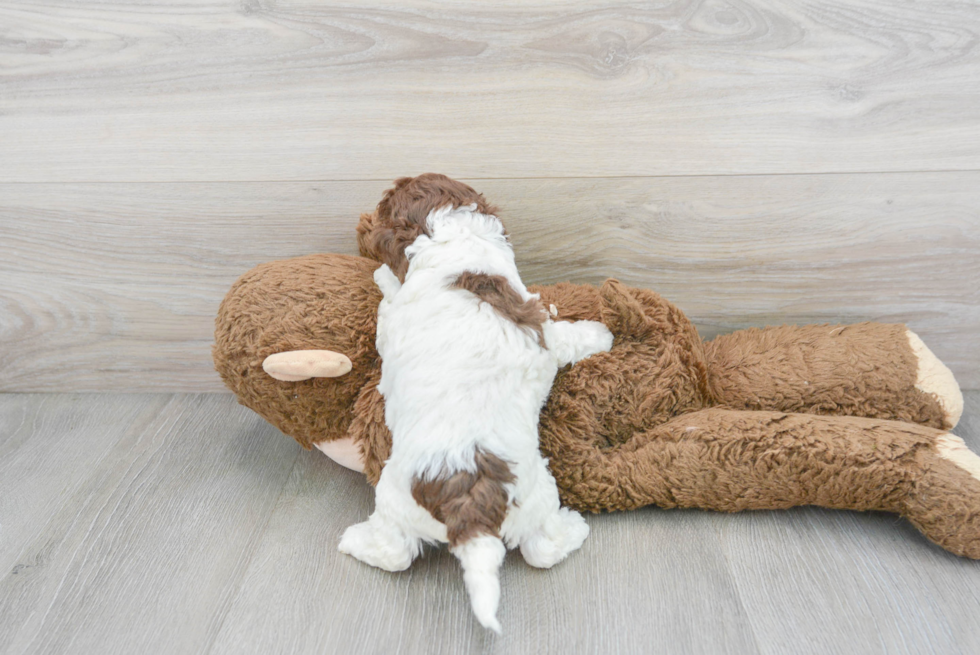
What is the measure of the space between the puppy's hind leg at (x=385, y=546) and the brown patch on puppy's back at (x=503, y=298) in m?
0.27

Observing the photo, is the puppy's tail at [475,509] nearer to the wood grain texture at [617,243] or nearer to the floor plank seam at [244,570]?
the floor plank seam at [244,570]

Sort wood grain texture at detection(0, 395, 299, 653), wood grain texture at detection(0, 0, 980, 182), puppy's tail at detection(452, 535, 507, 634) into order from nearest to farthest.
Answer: puppy's tail at detection(452, 535, 507, 634), wood grain texture at detection(0, 395, 299, 653), wood grain texture at detection(0, 0, 980, 182)

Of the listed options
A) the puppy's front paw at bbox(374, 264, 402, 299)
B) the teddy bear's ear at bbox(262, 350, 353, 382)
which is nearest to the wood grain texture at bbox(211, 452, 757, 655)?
the teddy bear's ear at bbox(262, 350, 353, 382)

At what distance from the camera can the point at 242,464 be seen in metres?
0.98

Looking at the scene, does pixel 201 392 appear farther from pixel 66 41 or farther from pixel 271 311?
pixel 66 41

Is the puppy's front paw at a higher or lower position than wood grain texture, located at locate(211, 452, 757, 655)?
higher

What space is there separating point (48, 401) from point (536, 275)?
88cm

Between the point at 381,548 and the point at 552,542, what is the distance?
0.20 metres

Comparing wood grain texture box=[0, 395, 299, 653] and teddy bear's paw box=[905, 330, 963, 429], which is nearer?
wood grain texture box=[0, 395, 299, 653]

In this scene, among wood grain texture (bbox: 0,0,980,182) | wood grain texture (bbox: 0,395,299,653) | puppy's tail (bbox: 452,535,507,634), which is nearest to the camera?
puppy's tail (bbox: 452,535,507,634)

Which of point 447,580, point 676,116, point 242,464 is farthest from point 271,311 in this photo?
point 676,116

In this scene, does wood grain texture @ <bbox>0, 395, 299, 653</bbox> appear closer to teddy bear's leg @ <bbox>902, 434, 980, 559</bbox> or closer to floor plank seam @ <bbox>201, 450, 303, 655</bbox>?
floor plank seam @ <bbox>201, 450, 303, 655</bbox>

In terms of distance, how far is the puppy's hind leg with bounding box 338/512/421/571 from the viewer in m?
0.75

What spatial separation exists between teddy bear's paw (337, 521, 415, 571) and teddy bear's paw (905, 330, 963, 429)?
2.32 feet
